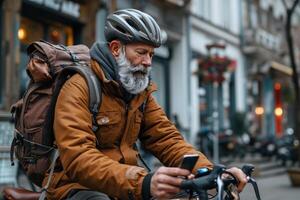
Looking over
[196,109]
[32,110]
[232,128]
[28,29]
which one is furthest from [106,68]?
[232,128]

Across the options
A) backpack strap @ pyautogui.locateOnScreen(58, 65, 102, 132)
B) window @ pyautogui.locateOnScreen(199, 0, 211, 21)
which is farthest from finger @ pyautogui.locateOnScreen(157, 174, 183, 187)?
window @ pyautogui.locateOnScreen(199, 0, 211, 21)

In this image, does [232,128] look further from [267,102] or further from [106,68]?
[106,68]

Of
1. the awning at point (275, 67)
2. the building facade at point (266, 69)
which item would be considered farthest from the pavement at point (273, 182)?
the awning at point (275, 67)

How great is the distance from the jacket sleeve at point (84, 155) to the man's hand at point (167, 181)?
12 cm

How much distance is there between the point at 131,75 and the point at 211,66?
52.0ft

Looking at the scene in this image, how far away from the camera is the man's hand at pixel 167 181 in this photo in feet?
6.70

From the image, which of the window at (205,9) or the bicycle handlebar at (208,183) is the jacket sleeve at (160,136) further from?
the window at (205,9)

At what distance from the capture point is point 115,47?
2766mm

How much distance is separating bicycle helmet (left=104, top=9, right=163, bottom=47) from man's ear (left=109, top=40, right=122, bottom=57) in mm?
35

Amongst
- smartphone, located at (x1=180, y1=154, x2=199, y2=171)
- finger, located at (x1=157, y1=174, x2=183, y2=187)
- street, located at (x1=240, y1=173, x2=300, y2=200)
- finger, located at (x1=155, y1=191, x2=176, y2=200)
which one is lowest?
street, located at (x1=240, y1=173, x2=300, y2=200)

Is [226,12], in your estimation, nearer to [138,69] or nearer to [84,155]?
[138,69]

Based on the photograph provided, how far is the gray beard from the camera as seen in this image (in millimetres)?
2695

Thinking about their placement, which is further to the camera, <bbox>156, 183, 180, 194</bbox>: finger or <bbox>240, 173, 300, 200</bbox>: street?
<bbox>240, 173, 300, 200</bbox>: street

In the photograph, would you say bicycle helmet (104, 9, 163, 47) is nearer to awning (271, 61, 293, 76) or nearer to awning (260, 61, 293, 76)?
awning (260, 61, 293, 76)
